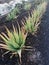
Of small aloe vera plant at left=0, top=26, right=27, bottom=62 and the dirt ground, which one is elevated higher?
small aloe vera plant at left=0, top=26, right=27, bottom=62

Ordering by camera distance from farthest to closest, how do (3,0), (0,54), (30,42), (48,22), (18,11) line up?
1. (3,0)
2. (18,11)
3. (48,22)
4. (30,42)
5. (0,54)

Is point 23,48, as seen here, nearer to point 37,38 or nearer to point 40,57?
point 40,57

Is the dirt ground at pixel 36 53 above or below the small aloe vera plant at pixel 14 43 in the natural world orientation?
below

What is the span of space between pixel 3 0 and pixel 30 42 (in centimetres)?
434

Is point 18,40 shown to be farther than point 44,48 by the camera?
No

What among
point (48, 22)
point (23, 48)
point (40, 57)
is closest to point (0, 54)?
point (23, 48)

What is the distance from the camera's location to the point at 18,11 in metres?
7.14

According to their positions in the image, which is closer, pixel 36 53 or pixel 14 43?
pixel 14 43

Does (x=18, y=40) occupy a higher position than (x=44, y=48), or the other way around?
(x=18, y=40)

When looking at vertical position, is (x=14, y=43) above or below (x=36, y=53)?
above

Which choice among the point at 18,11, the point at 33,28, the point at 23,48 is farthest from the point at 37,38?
the point at 18,11

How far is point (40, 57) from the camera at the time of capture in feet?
14.4

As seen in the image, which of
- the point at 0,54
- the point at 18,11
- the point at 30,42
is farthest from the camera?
the point at 18,11

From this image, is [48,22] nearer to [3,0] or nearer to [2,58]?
[2,58]
